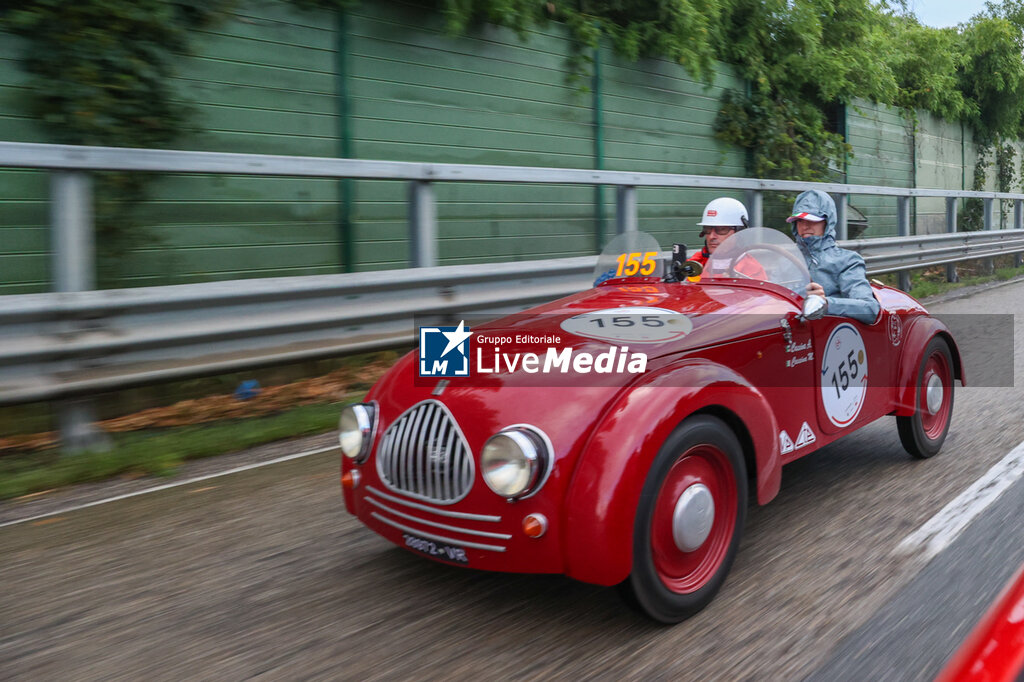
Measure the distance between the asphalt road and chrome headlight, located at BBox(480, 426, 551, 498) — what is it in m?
0.54

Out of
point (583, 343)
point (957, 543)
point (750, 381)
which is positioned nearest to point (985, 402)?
point (957, 543)

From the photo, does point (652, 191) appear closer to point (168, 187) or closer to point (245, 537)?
point (168, 187)

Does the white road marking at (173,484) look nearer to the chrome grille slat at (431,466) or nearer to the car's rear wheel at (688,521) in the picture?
the chrome grille slat at (431,466)

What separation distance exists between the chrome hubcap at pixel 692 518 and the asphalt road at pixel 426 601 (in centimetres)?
28

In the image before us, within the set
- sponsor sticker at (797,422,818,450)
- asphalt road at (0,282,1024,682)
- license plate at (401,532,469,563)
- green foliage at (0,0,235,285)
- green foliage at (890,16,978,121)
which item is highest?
green foliage at (890,16,978,121)

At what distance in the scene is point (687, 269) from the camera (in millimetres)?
4652

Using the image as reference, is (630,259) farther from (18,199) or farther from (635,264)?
(18,199)

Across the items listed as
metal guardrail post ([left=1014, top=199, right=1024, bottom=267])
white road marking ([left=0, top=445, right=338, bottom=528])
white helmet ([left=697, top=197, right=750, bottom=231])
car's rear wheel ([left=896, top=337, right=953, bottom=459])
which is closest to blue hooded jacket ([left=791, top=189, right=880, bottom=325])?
white helmet ([left=697, top=197, right=750, bottom=231])

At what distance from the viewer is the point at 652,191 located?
10.8 meters

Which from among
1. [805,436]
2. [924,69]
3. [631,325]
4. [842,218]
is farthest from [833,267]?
[924,69]

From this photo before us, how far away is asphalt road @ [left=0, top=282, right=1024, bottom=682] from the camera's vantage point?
9.20 ft

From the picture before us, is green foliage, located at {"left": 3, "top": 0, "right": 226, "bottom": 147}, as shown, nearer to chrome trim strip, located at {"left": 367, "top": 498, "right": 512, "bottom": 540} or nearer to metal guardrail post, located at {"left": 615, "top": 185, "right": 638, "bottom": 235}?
chrome trim strip, located at {"left": 367, "top": 498, "right": 512, "bottom": 540}

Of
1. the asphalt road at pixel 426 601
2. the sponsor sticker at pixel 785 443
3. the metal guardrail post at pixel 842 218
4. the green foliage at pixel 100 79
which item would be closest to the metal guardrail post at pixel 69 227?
the green foliage at pixel 100 79

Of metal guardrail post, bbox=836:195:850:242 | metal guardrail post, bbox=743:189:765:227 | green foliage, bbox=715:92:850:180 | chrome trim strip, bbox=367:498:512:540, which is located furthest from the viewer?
green foliage, bbox=715:92:850:180
